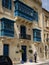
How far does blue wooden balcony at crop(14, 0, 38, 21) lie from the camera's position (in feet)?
66.2

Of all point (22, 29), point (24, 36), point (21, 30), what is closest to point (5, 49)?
point (24, 36)

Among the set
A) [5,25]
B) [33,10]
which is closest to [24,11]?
[33,10]

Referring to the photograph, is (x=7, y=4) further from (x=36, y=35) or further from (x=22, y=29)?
(x=36, y=35)

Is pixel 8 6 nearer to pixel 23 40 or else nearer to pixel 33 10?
pixel 23 40

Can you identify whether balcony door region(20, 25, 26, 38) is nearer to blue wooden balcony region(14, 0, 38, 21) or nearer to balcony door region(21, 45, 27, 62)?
blue wooden balcony region(14, 0, 38, 21)

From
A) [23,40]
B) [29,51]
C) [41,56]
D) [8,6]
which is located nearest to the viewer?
[8,6]

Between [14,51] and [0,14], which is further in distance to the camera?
[14,51]

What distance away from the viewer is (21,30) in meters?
21.8

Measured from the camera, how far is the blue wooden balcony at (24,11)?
20.2 meters

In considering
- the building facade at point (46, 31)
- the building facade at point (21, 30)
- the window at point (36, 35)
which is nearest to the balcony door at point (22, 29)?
the building facade at point (21, 30)

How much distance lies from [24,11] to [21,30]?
2570 millimetres

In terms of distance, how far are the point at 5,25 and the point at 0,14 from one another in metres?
1.36

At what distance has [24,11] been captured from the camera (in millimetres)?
21656

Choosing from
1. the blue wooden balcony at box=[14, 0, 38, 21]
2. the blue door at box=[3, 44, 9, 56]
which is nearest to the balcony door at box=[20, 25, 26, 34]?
the blue wooden balcony at box=[14, 0, 38, 21]
